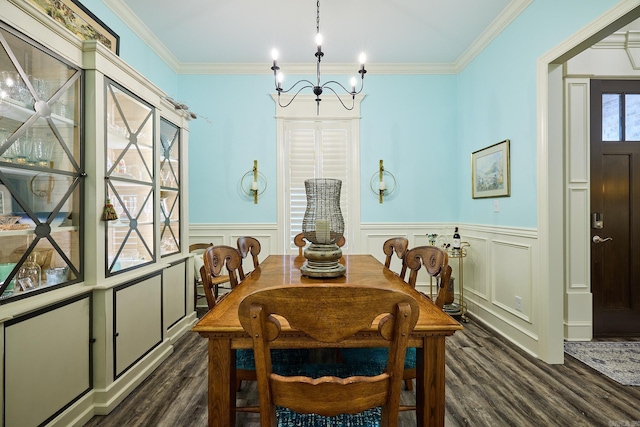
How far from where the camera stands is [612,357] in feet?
7.53

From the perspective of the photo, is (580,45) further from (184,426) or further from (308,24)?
(184,426)

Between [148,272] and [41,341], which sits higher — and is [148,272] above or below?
above

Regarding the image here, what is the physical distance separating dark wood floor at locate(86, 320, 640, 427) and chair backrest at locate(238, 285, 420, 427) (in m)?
1.12

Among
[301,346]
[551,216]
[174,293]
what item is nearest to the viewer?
[301,346]

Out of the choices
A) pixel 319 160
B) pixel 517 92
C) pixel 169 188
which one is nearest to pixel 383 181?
pixel 319 160

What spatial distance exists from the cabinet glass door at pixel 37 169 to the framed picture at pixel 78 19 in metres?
0.63

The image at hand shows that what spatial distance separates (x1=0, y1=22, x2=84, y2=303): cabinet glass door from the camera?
1.29 metres

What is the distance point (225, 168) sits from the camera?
365 centimetres

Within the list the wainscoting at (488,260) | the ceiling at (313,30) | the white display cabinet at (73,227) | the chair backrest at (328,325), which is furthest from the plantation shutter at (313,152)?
the chair backrest at (328,325)

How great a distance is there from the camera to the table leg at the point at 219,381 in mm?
973

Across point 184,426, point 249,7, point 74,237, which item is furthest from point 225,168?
point 184,426

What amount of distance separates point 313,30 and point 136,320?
117 inches

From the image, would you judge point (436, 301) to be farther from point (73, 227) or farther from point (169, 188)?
point (169, 188)

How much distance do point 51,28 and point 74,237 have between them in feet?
3.48
